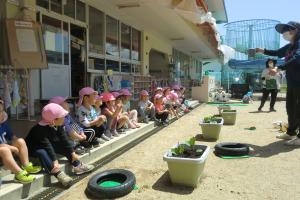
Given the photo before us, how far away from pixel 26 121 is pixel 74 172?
225 cm

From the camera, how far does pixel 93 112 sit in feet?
18.6

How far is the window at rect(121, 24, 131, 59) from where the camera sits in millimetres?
11664

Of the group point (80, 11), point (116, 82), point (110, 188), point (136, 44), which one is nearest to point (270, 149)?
point (110, 188)

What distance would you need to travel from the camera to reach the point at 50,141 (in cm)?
431

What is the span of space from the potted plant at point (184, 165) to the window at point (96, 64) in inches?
222

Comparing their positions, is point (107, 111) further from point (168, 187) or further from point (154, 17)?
point (154, 17)

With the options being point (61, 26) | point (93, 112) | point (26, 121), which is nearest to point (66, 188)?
point (93, 112)

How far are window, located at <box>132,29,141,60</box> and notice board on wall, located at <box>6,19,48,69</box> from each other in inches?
255

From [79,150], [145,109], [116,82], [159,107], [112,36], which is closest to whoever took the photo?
[79,150]

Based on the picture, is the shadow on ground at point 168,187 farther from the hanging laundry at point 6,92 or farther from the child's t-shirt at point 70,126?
the hanging laundry at point 6,92

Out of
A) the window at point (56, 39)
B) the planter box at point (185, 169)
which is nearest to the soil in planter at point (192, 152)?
the planter box at point (185, 169)

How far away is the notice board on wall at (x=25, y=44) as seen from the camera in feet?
19.7

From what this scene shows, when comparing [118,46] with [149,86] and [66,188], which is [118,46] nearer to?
[149,86]

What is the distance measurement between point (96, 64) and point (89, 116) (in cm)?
448
